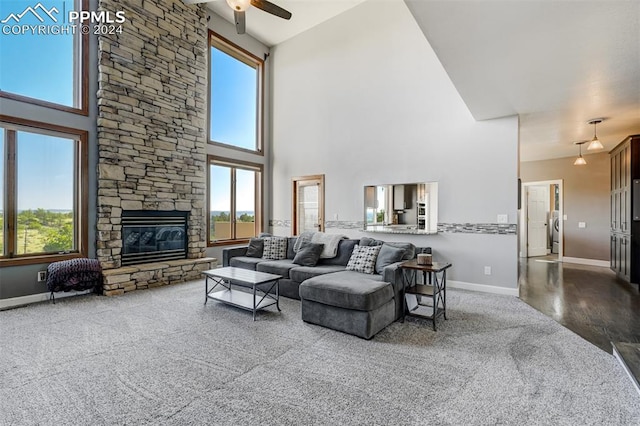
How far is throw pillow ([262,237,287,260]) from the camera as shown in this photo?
519 cm

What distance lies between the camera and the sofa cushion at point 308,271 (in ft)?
13.7

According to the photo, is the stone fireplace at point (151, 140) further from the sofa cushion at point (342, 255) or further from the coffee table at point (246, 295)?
the sofa cushion at point (342, 255)

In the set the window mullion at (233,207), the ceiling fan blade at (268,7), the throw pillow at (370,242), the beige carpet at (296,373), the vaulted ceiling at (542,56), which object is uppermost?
the ceiling fan blade at (268,7)

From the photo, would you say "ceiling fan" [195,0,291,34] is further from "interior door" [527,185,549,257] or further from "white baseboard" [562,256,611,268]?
"white baseboard" [562,256,611,268]

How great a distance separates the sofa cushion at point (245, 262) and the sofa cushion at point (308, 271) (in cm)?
Answer: 83

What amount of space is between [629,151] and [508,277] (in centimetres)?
306

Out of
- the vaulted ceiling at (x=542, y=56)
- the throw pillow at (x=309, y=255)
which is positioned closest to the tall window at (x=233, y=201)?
the throw pillow at (x=309, y=255)

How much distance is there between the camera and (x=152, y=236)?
213 inches

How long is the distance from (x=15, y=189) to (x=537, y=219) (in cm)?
1100

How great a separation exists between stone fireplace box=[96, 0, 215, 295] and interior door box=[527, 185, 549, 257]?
8335mm

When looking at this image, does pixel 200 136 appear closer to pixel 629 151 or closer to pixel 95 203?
pixel 95 203

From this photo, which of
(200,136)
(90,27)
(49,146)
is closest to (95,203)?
(49,146)

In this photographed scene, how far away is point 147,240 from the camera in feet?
17.6

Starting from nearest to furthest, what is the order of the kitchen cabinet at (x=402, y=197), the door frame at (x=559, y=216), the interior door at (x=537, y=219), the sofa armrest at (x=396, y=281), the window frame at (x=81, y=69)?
1. the sofa armrest at (x=396, y=281)
2. the window frame at (x=81, y=69)
3. the kitchen cabinet at (x=402, y=197)
4. the door frame at (x=559, y=216)
5. the interior door at (x=537, y=219)
